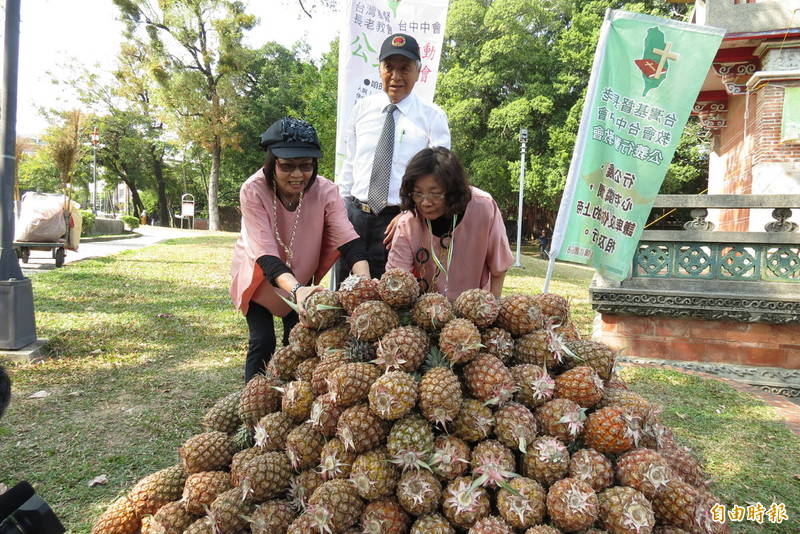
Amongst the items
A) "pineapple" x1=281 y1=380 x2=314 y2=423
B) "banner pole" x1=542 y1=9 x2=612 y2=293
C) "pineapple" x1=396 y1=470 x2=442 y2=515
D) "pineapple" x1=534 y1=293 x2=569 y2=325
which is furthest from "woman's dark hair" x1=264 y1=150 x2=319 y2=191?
"banner pole" x1=542 y1=9 x2=612 y2=293

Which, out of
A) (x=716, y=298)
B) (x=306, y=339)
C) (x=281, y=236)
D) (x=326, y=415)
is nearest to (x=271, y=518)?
(x=326, y=415)

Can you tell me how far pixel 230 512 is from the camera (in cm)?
166

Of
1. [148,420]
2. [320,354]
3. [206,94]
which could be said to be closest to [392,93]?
[320,354]

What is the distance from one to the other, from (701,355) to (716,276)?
3.09 ft

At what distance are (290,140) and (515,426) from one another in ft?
5.95

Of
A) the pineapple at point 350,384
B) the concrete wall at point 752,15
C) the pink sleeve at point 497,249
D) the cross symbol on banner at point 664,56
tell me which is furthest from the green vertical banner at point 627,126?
the concrete wall at point 752,15

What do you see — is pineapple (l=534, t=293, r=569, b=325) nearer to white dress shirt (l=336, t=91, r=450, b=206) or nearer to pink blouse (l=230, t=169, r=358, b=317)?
pink blouse (l=230, t=169, r=358, b=317)

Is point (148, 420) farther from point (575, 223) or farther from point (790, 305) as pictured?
point (790, 305)

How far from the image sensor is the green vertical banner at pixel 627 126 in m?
4.49

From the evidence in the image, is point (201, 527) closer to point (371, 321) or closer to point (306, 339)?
point (306, 339)

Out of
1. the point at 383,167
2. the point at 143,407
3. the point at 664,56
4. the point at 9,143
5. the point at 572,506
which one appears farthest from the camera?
the point at 9,143

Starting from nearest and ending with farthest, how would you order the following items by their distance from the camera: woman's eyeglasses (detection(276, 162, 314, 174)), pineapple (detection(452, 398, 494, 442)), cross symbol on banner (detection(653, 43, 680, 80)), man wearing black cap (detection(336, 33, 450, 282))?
1. pineapple (detection(452, 398, 494, 442))
2. woman's eyeglasses (detection(276, 162, 314, 174))
3. man wearing black cap (detection(336, 33, 450, 282))
4. cross symbol on banner (detection(653, 43, 680, 80))

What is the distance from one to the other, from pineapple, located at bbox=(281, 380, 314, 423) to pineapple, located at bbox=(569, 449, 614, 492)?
0.96 metres

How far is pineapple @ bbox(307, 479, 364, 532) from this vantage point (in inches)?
59.5
